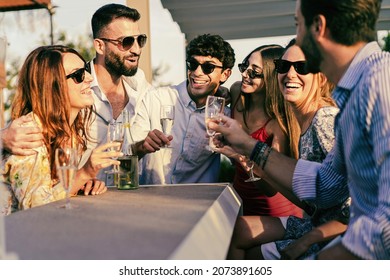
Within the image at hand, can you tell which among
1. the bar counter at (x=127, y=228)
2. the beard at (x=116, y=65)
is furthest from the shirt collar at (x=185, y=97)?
the bar counter at (x=127, y=228)

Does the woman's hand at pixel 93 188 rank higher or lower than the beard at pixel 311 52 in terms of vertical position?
lower

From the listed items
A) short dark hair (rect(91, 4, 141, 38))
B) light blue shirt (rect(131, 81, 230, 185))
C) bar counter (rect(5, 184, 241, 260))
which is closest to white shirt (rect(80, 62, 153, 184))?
light blue shirt (rect(131, 81, 230, 185))

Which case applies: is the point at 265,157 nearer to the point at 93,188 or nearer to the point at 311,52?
the point at 311,52

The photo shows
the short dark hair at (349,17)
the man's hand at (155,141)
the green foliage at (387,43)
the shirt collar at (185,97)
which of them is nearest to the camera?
the short dark hair at (349,17)

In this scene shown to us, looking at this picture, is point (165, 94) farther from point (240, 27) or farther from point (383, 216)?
point (240, 27)

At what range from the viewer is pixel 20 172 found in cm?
245

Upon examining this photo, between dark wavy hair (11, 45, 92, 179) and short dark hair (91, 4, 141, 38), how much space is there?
64.4 inches

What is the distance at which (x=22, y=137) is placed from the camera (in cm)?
249

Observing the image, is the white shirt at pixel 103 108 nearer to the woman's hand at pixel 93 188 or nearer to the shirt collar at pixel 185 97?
the shirt collar at pixel 185 97

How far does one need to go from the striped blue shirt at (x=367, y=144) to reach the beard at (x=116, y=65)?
9.27ft

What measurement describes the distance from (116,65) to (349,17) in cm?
297

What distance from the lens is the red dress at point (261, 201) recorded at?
11.5 ft

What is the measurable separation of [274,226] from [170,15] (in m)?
4.76

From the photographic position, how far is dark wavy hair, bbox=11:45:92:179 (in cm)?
282
